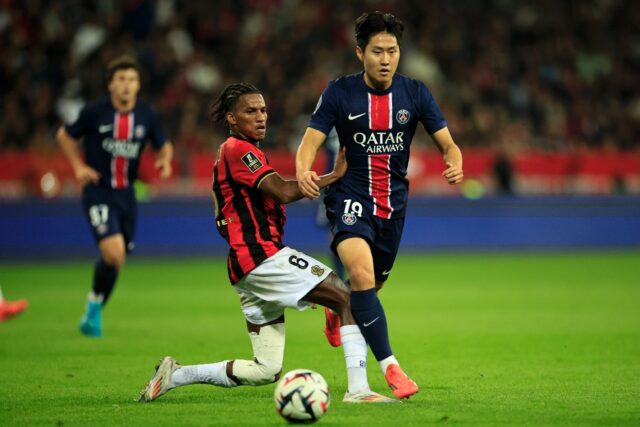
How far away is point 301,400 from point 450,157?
193 cm

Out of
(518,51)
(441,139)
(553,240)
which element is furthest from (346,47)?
A: (441,139)

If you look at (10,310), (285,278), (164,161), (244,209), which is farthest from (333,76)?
(285,278)

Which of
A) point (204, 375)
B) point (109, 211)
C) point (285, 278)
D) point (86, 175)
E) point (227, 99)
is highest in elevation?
point (227, 99)

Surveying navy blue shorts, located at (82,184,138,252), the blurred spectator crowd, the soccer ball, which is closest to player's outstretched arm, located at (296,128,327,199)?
the soccer ball

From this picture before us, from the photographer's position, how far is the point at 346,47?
23.6 meters

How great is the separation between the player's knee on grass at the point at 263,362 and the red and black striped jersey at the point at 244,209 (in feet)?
1.24

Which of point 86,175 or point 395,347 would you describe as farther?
point 86,175

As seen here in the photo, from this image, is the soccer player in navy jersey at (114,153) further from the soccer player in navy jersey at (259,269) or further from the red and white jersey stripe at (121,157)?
the soccer player in navy jersey at (259,269)

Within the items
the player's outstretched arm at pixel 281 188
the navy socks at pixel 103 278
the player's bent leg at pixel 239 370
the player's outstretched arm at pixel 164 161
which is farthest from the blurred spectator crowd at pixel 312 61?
the player's outstretched arm at pixel 281 188

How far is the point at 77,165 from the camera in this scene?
11.0 metres

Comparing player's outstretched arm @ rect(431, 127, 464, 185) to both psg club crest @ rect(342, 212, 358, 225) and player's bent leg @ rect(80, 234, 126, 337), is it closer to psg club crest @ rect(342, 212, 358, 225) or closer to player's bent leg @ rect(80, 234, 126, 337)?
psg club crest @ rect(342, 212, 358, 225)

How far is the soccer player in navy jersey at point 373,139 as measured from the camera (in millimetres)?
7172

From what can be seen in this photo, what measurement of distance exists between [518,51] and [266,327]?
→ 18.8m

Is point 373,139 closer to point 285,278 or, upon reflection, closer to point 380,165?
point 380,165
